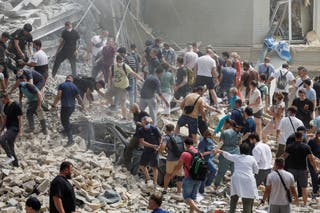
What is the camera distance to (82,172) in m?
16.5

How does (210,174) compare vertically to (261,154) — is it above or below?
below

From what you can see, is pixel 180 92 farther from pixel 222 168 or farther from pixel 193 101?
pixel 222 168

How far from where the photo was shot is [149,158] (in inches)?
665

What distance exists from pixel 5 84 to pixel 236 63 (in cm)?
642

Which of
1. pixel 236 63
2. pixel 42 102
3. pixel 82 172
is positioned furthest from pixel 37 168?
pixel 236 63

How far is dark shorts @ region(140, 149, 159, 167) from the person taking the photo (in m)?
16.8

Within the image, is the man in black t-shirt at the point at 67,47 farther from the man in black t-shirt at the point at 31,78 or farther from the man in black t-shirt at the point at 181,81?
the man in black t-shirt at the point at 181,81

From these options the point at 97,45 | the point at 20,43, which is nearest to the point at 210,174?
the point at 20,43

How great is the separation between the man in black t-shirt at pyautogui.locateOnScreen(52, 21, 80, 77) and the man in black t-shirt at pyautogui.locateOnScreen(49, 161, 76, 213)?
29.3ft

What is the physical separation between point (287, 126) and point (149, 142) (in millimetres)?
2866

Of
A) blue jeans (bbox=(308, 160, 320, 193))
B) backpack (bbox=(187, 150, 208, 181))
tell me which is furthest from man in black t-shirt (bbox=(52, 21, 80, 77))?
blue jeans (bbox=(308, 160, 320, 193))

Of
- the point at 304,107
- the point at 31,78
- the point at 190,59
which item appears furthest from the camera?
the point at 190,59

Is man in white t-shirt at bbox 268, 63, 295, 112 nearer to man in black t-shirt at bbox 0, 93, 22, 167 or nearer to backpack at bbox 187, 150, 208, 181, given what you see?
backpack at bbox 187, 150, 208, 181

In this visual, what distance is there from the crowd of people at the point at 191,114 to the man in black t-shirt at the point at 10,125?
19 mm
